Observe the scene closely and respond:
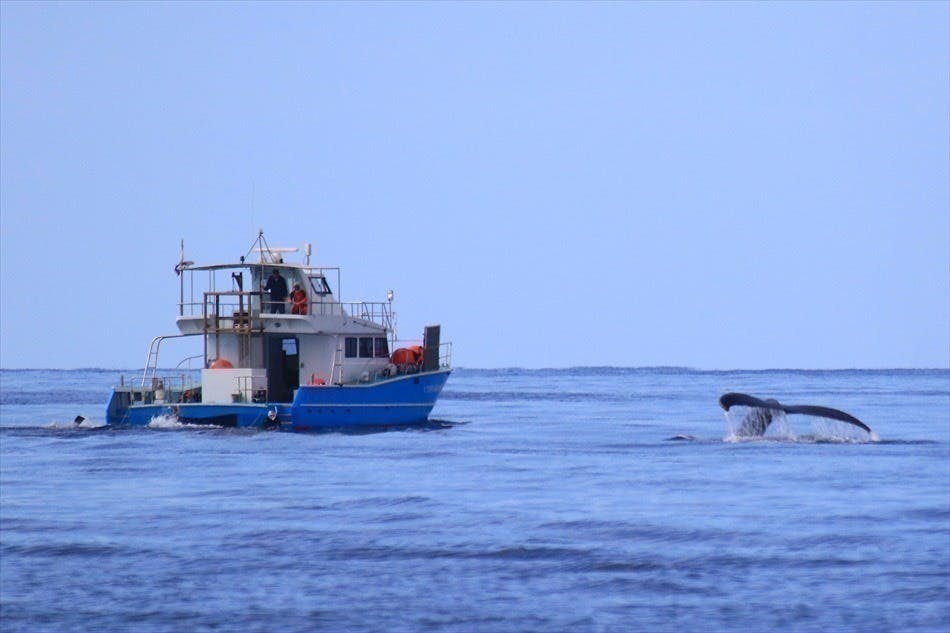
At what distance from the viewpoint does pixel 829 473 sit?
1319 inches

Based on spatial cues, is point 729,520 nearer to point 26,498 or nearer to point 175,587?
point 175,587

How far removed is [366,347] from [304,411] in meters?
5.35

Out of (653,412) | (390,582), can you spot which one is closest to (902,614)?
(390,582)

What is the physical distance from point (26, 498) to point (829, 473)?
58.0 ft

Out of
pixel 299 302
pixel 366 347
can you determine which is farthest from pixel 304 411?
pixel 366 347

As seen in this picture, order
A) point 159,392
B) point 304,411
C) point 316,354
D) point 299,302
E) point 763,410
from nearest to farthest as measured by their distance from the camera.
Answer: point 763,410 < point 304,411 < point 299,302 < point 159,392 < point 316,354

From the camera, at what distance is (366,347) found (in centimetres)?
5097

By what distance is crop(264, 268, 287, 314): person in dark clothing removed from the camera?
49.3 metres

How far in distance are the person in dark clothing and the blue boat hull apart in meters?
3.93

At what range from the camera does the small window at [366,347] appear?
50.7 meters

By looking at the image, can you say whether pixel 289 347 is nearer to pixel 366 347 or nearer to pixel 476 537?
pixel 366 347

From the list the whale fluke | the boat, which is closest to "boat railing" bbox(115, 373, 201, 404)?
the boat

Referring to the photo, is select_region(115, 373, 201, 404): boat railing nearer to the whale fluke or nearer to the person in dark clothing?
the person in dark clothing

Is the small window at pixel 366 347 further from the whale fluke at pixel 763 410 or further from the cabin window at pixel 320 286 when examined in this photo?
the whale fluke at pixel 763 410
